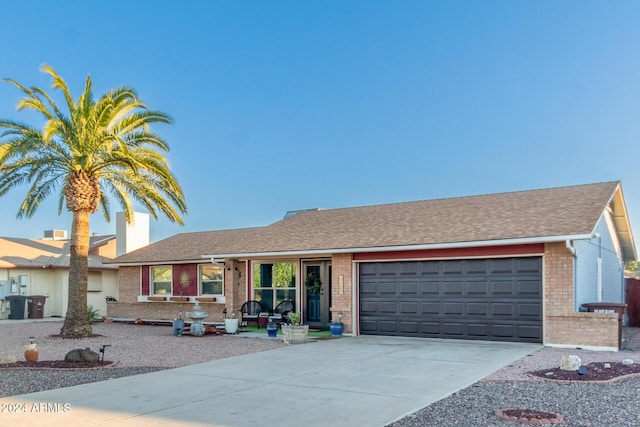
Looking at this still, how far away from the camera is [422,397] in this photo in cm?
810

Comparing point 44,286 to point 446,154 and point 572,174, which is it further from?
point 572,174

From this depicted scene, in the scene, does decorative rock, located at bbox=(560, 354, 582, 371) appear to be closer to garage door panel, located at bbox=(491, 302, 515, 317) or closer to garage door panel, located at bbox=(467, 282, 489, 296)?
garage door panel, located at bbox=(491, 302, 515, 317)

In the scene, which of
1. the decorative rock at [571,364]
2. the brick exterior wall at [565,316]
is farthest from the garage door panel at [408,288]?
the decorative rock at [571,364]

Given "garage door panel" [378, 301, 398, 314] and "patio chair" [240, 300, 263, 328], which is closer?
"garage door panel" [378, 301, 398, 314]

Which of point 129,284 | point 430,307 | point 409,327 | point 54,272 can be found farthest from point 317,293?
point 54,272

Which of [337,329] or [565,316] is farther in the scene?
[337,329]

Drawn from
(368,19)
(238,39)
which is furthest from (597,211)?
Result: (238,39)

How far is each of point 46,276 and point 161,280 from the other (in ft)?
25.0

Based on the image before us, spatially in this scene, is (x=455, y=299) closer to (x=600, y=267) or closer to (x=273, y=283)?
(x=600, y=267)

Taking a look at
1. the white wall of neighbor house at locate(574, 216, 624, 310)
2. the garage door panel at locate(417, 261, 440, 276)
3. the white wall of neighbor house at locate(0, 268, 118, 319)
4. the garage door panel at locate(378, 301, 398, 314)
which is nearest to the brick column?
the garage door panel at locate(378, 301, 398, 314)

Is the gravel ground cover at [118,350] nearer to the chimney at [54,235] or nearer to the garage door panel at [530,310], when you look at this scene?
the garage door panel at [530,310]

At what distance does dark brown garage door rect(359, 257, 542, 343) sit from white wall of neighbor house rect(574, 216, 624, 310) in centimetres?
131

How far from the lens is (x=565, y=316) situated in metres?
13.8

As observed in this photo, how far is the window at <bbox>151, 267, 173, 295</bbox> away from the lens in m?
24.4
